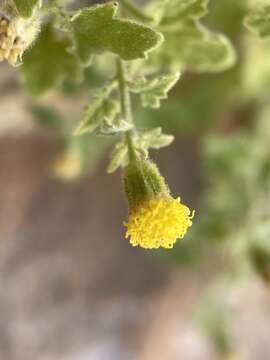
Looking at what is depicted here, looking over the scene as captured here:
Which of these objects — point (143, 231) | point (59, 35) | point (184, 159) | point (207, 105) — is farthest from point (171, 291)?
point (143, 231)

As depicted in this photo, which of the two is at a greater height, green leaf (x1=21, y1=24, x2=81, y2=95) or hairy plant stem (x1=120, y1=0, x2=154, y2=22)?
hairy plant stem (x1=120, y1=0, x2=154, y2=22)

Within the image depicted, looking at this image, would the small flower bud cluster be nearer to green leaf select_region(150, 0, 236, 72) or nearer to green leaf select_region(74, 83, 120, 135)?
green leaf select_region(74, 83, 120, 135)

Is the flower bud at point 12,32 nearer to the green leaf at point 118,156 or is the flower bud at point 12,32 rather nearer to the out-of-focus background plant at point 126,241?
the green leaf at point 118,156

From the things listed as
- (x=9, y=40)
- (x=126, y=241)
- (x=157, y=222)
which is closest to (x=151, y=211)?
(x=157, y=222)

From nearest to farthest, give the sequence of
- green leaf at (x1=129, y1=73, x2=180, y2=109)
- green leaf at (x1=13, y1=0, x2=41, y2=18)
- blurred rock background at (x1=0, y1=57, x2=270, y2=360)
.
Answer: green leaf at (x1=13, y1=0, x2=41, y2=18) → green leaf at (x1=129, y1=73, x2=180, y2=109) → blurred rock background at (x1=0, y1=57, x2=270, y2=360)

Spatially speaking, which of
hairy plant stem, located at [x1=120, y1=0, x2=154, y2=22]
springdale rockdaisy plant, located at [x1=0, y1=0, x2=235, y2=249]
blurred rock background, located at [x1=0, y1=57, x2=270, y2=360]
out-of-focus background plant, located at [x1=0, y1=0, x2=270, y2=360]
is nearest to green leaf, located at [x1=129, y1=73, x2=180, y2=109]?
springdale rockdaisy plant, located at [x1=0, y1=0, x2=235, y2=249]

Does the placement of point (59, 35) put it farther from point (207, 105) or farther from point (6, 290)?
point (6, 290)

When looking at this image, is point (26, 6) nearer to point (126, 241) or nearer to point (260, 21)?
point (260, 21)

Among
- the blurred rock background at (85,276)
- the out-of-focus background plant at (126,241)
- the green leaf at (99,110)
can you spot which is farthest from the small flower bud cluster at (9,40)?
the blurred rock background at (85,276)
